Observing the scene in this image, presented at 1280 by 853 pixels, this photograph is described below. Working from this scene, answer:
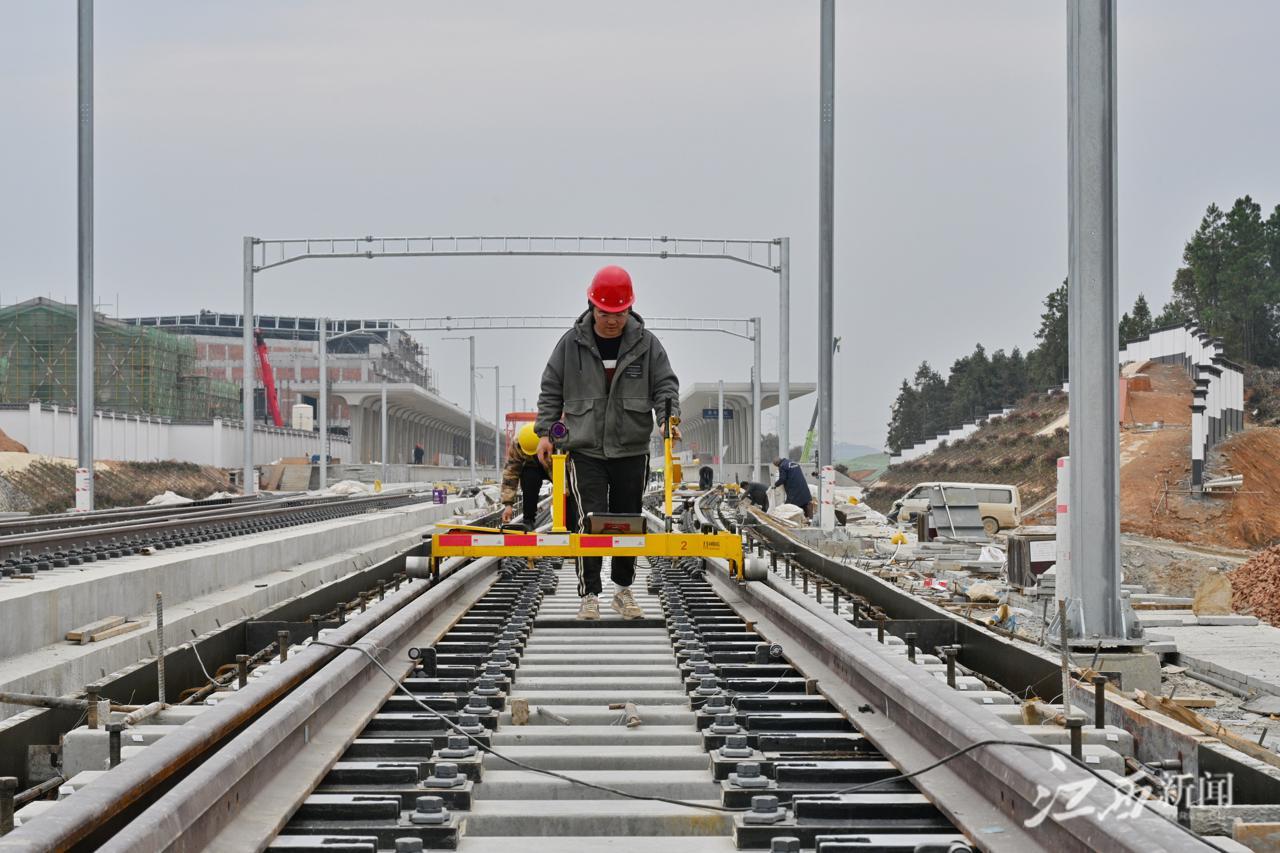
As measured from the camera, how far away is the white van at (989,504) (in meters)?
31.2

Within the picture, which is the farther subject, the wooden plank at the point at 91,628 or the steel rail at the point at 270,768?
the wooden plank at the point at 91,628

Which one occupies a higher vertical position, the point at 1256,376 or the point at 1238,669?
the point at 1256,376

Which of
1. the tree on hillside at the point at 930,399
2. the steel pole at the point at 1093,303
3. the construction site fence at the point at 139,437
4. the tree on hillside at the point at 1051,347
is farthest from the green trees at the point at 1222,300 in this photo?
the steel pole at the point at 1093,303

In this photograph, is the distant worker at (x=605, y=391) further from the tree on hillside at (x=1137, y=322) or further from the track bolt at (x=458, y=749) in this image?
the tree on hillside at (x=1137, y=322)

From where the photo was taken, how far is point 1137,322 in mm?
100125

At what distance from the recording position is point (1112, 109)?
9.01 meters

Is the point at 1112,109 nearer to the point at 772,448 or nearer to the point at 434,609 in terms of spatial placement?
the point at 434,609

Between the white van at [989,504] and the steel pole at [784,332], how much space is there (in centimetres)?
325

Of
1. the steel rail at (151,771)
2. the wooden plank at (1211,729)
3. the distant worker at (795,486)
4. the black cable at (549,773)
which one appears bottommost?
the wooden plank at (1211,729)

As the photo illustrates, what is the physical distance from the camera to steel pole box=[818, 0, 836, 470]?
24.3 m

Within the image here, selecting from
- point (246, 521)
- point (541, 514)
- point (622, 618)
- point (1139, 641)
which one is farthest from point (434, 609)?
point (246, 521)

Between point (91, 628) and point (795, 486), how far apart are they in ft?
61.8

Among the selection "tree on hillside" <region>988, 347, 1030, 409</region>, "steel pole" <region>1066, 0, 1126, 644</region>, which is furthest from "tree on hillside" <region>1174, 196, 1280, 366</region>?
"steel pole" <region>1066, 0, 1126, 644</region>

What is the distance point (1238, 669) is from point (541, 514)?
1231 cm
